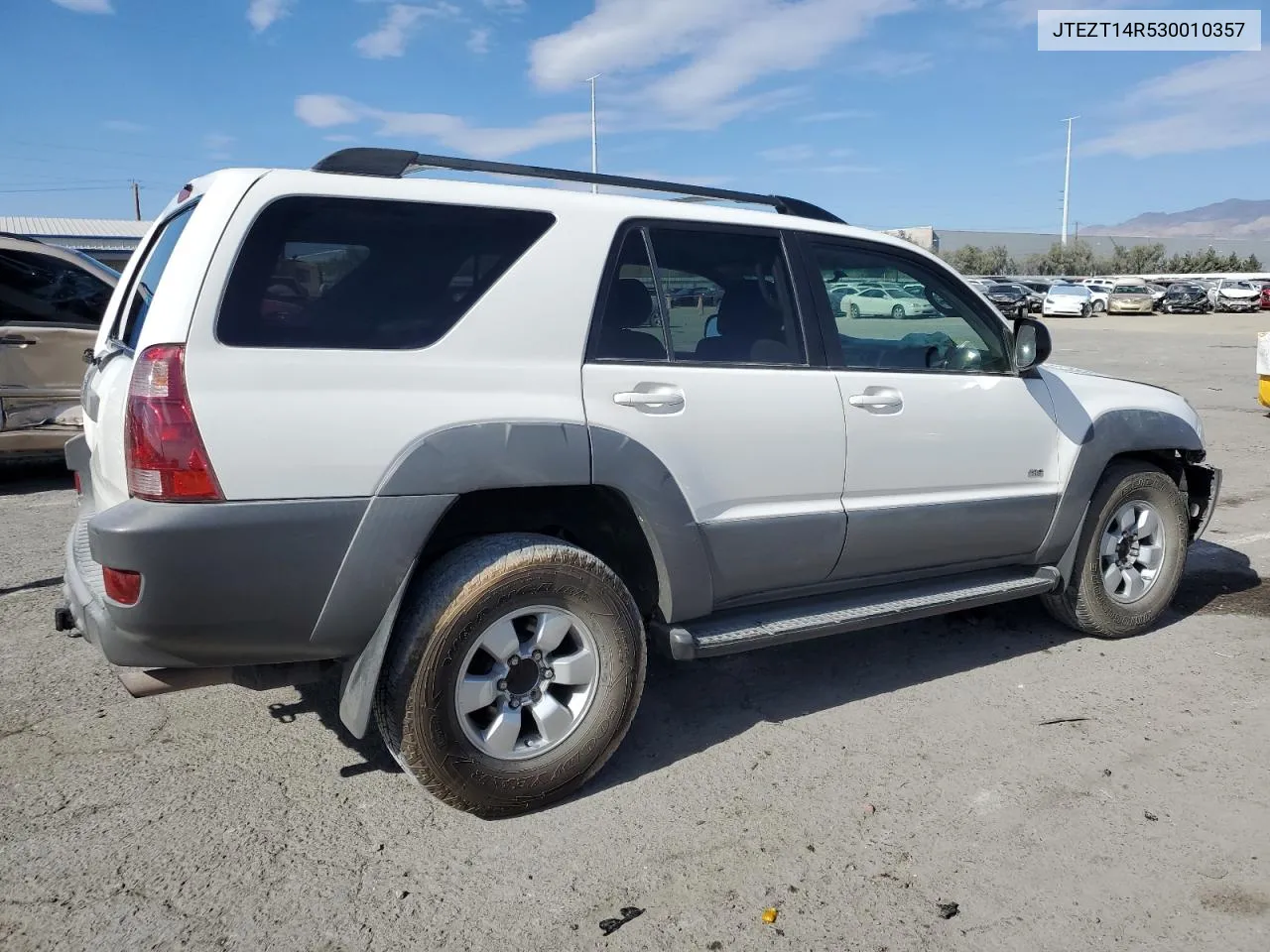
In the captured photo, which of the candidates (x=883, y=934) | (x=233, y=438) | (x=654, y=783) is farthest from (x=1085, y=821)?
(x=233, y=438)

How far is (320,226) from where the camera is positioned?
285 cm

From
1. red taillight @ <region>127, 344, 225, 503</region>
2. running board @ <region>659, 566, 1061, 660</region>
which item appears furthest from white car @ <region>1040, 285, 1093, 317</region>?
red taillight @ <region>127, 344, 225, 503</region>

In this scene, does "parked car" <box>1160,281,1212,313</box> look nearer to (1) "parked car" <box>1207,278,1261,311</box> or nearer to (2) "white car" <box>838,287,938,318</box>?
(1) "parked car" <box>1207,278,1261,311</box>

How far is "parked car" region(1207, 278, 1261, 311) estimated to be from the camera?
44.7 m

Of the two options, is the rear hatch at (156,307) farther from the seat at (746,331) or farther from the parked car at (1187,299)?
the parked car at (1187,299)

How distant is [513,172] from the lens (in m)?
3.38

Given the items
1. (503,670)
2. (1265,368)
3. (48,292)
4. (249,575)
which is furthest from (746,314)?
(1265,368)

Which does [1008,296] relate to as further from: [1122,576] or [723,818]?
[723,818]

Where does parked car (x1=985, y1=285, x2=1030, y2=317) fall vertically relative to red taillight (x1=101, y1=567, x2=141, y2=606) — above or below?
above

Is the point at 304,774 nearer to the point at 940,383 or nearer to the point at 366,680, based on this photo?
the point at 366,680

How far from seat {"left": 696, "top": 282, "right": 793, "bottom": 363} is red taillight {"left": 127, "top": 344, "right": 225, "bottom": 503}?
1675 mm

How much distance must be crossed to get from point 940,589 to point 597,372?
179 centimetres

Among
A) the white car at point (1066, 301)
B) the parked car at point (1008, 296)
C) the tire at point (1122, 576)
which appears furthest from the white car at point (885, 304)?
the white car at point (1066, 301)

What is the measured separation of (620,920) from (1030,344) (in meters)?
2.84
